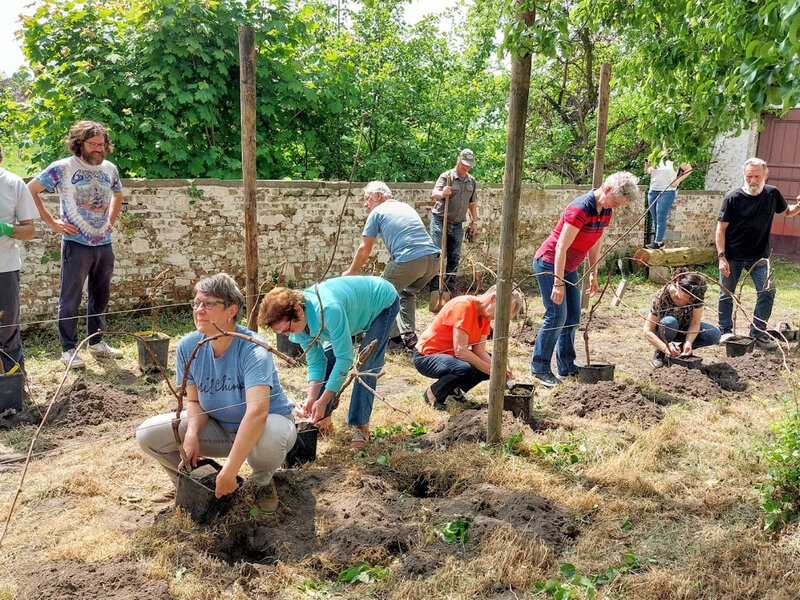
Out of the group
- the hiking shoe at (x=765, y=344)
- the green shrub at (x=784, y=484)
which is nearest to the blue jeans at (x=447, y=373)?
the green shrub at (x=784, y=484)

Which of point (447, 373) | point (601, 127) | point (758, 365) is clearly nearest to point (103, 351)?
point (447, 373)

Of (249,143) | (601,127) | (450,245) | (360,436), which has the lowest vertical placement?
(360,436)

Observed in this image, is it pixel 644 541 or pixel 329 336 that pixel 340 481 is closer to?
pixel 329 336

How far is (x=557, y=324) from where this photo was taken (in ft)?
17.9

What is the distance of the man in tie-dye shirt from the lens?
18.0 ft

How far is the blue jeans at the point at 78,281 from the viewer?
5.71 metres

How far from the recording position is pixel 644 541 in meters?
3.26

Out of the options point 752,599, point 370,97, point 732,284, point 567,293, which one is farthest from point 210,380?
point 370,97

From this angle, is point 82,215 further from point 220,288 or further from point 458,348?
point 458,348

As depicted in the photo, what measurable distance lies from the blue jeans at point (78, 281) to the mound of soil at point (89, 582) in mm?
3039

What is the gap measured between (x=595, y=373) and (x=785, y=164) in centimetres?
958

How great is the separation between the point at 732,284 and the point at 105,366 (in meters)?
5.87

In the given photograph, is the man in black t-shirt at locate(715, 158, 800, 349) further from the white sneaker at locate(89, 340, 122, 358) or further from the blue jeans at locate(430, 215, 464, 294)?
the white sneaker at locate(89, 340, 122, 358)

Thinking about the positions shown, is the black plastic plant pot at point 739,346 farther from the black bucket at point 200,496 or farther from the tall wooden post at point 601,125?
the black bucket at point 200,496
